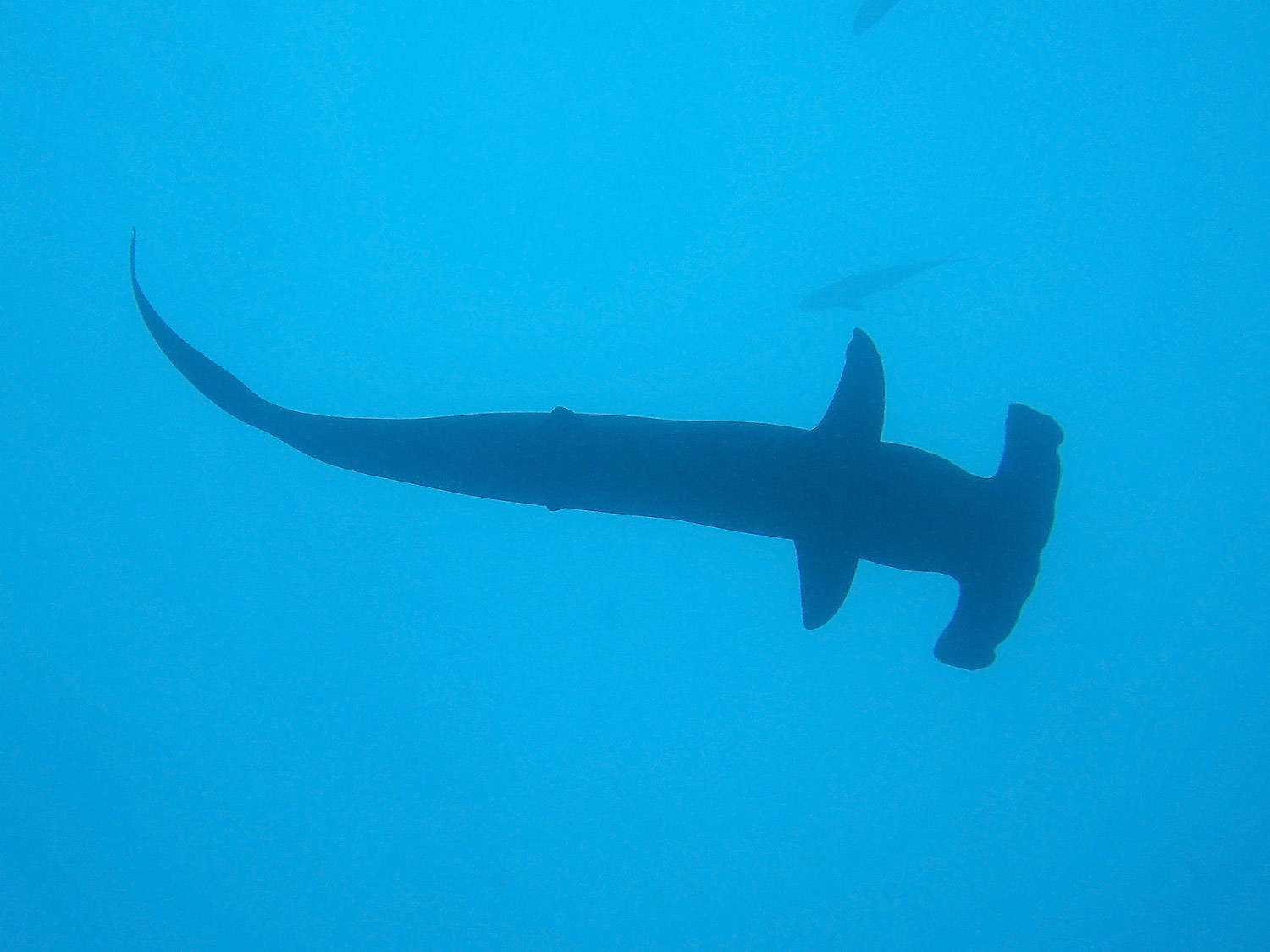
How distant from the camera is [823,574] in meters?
A: 3.13

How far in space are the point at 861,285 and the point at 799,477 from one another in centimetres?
1071

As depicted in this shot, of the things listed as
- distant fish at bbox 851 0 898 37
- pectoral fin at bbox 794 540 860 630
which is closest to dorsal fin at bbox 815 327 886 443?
pectoral fin at bbox 794 540 860 630

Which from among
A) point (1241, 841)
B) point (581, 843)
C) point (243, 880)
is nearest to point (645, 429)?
point (581, 843)

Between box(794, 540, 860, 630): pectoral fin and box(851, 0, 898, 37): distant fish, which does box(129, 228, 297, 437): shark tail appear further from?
box(851, 0, 898, 37): distant fish

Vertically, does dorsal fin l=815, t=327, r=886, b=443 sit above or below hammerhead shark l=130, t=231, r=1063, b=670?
above

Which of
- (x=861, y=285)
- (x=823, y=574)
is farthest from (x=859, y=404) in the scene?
(x=861, y=285)

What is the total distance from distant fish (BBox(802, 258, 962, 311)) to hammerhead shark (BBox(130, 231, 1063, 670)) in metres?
9.93

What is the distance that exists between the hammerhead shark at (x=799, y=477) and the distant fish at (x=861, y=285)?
32.6 feet

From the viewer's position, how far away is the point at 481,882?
28.6 metres

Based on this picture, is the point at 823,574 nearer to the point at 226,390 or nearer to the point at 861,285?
the point at 226,390

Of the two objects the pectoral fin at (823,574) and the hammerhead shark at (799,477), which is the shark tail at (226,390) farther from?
the pectoral fin at (823,574)

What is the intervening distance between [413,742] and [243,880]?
904 centimetres

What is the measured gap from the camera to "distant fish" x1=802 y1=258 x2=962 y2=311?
39.4 ft

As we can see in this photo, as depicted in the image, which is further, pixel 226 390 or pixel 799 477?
pixel 226 390
